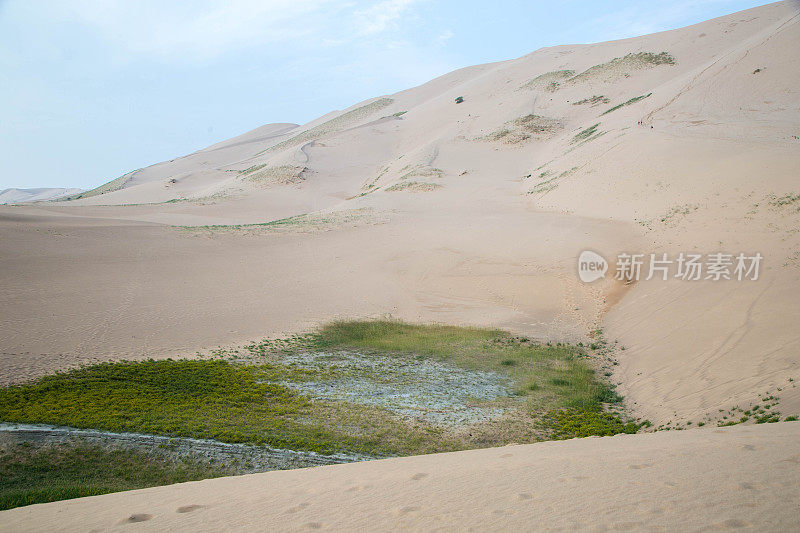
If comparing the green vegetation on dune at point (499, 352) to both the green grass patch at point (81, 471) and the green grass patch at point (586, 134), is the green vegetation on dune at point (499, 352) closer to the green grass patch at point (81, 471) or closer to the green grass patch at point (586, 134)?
the green grass patch at point (81, 471)

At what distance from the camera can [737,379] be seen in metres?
9.56

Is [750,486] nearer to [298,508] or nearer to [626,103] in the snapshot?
[298,508]

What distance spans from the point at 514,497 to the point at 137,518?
3792 mm

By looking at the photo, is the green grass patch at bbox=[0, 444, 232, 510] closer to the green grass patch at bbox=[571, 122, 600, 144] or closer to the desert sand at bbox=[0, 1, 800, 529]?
the desert sand at bbox=[0, 1, 800, 529]

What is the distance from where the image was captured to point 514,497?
4.62 metres

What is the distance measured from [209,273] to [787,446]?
65.7 feet

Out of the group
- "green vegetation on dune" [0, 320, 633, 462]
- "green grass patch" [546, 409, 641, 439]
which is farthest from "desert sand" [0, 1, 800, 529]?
"green vegetation on dune" [0, 320, 633, 462]

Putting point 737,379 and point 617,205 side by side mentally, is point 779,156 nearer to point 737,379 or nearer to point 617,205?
point 617,205

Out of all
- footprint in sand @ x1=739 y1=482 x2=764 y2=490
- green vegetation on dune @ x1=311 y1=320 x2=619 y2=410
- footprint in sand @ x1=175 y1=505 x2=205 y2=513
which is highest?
footprint in sand @ x1=739 y1=482 x2=764 y2=490

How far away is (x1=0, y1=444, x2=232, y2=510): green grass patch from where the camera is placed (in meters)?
6.89

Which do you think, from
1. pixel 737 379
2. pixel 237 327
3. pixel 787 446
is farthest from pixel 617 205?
pixel 787 446

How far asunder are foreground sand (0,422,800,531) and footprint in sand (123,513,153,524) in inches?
1.1

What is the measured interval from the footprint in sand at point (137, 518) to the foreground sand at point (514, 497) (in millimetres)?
27

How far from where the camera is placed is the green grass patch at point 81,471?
22.6 ft
